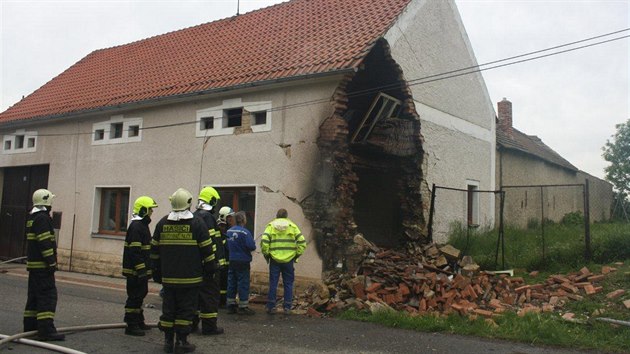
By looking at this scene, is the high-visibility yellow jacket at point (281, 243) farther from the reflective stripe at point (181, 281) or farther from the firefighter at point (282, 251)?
the reflective stripe at point (181, 281)

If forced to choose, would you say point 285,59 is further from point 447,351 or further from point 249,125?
point 447,351

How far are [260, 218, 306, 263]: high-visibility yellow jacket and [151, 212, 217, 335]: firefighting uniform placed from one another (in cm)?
257

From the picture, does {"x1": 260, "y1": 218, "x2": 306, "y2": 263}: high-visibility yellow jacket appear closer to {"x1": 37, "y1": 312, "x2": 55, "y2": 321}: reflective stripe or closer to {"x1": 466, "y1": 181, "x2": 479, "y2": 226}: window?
{"x1": 37, "y1": 312, "x2": 55, "y2": 321}: reflective stripe

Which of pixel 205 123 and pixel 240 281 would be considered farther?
pixel 205 123

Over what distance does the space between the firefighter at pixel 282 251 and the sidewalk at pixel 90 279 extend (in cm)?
338

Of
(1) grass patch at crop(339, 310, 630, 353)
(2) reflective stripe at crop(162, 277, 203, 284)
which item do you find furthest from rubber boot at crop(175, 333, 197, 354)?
(1) grass patch at crop(339, 310, 630, 353)

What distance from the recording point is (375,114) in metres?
11.7

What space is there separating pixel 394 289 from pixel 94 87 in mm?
12010

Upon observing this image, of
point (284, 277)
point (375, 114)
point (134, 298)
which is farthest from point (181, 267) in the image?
point (375, 114)

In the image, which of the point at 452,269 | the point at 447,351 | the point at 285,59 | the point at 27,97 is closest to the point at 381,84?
the point at 285,59

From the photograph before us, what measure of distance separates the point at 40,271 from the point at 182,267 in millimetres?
1901

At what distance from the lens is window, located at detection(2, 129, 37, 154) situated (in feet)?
53.5

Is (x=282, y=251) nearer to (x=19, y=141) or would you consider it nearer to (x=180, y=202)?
(x=180, y=202)

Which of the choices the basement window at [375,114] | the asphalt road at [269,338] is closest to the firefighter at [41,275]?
the asphalt road at [269,338]
